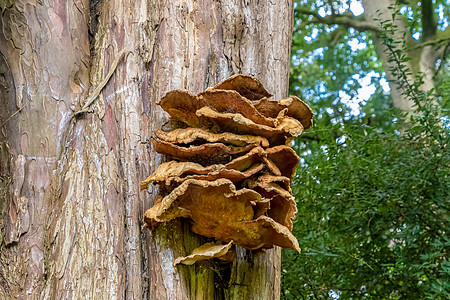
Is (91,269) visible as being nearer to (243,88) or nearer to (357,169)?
(243,88)

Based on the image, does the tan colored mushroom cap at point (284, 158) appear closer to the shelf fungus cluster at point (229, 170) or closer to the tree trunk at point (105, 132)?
the shelf fungus cluster at point (229, 170)

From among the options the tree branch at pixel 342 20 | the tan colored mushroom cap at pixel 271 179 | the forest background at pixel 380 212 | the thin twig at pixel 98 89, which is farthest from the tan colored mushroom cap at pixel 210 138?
the tree branch at pixel 342 20

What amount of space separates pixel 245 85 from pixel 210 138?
0.26 metres

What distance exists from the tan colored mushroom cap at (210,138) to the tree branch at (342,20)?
591 centimetres

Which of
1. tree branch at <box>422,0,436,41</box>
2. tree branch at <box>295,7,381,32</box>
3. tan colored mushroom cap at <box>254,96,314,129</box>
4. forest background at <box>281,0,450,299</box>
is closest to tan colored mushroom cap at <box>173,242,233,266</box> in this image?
tan colored mushroom cap at <box>254,96,314,129</box>

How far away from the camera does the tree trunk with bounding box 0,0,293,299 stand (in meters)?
1.54

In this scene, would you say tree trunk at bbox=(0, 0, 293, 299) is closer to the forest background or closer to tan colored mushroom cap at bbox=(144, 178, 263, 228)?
tan colored mushroom cap at bbox=(144, 178, 263, 228)

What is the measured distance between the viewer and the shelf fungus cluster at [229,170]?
1.42m

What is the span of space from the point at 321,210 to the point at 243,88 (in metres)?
2.12

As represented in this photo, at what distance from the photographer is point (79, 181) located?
1.65 m

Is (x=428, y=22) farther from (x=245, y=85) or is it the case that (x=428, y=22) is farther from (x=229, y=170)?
(x=229, y=170)

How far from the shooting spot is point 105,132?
1722 millimetres

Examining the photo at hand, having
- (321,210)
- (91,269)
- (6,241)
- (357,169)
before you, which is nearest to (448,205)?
(357,169)

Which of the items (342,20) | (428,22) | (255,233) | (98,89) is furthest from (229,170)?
(342,20)
